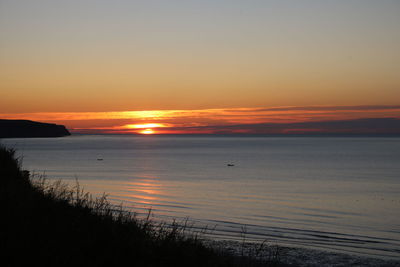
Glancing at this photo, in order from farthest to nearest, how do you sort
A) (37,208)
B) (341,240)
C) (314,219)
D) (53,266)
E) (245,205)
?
(245,205) < (314,219) < (341,240) < (37,208) < (53,266)

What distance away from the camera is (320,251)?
18578 mm

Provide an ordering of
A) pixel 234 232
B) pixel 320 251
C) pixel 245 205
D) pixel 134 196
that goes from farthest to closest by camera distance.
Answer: pixel 134 196
pixel 245 205
pixel 234 232
pixel 320 251

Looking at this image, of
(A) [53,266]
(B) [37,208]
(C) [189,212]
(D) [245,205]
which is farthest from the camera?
(D) [245,205]

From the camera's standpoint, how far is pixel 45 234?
8.41 meters

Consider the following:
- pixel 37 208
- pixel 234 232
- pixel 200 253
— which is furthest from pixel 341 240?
pixel 37 208

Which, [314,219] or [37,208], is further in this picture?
[314,219]

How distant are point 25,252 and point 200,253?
133 inches

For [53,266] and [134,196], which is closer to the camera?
[53,266]

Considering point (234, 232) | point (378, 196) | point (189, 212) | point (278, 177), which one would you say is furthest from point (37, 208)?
point (278, 177)

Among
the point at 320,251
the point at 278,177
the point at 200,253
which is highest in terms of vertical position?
the point at 278,177

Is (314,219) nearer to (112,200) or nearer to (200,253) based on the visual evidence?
(112,200)

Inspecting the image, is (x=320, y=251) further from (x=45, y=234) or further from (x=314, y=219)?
(x=45, y=234)

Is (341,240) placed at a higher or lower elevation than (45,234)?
higher

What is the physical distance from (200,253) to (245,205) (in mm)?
24048
